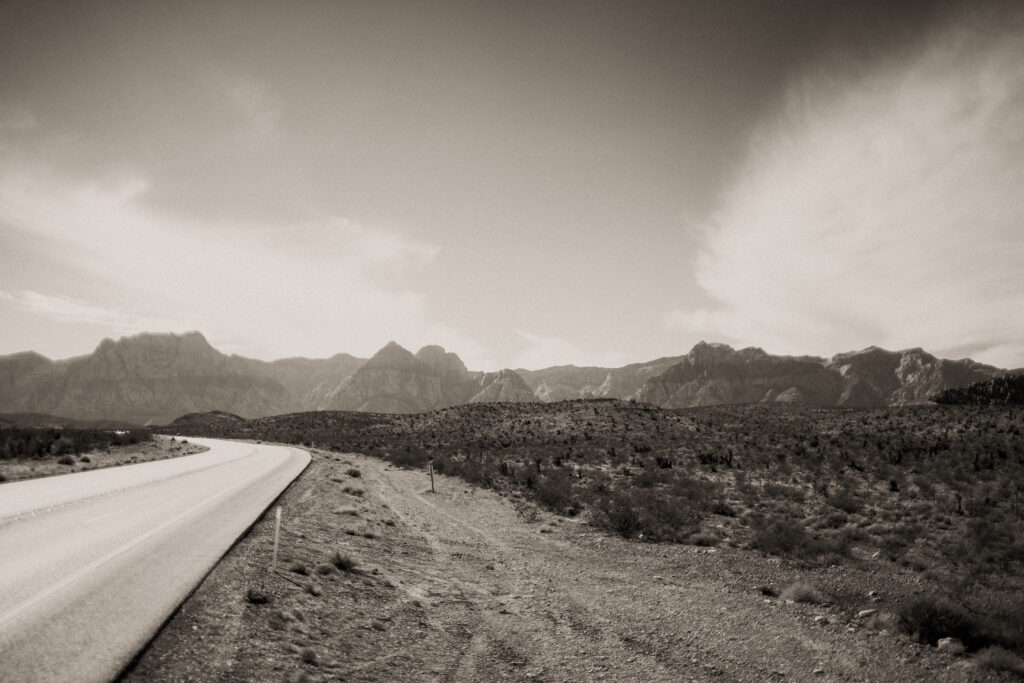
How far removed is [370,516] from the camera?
53.2 feet

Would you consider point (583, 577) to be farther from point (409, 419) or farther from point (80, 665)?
point (409, 419)

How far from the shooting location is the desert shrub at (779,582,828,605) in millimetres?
8906

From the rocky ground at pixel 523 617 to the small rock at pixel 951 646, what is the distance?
153mm

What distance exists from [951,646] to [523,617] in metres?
6.47

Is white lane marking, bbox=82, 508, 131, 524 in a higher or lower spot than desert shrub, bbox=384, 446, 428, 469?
higher

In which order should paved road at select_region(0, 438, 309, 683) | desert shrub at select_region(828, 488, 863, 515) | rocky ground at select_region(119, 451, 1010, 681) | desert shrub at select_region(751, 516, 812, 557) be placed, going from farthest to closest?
desert shrub at select_region(828, 488, 863, 515)
desert shrub at select_region(751, 516, 812, 557)
rocky ground at select_region(119, 451, 1010, 681)
paved road at select_region(0, 438, 309, 683)

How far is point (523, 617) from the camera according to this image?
840 centimetres

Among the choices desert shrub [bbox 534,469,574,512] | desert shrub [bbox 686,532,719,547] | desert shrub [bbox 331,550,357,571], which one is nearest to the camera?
desert shrub [bbox 331,550,357,571]

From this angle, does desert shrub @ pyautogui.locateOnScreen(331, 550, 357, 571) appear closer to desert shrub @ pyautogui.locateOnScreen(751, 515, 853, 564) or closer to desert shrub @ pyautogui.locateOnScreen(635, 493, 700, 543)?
desert shrub @ pyautogui.locateOnScreen(635, 493, 700, 543)

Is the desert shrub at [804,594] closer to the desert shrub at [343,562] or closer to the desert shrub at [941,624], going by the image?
the desert shrub at [941,624]

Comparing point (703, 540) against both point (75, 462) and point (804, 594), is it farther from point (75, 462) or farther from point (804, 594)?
point (75, 462)

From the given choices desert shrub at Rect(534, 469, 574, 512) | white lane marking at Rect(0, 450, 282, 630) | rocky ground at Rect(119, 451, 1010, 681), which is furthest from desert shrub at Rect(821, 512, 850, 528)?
white lane marking at Rect(0, 450, 282, 630)

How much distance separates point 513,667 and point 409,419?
69.2m

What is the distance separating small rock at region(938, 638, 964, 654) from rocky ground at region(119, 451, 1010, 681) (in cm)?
15
